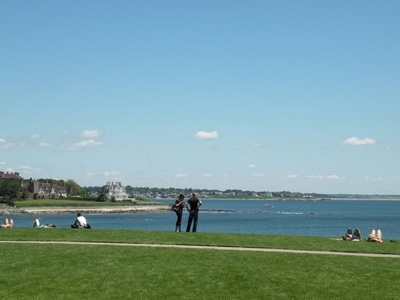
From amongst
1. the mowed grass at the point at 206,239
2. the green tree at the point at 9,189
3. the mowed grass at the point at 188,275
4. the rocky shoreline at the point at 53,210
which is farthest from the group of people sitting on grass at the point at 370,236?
the green tree at the point at 9,189

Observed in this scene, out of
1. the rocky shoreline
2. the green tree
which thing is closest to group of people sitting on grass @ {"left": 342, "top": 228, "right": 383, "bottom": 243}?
the rocky shoreline

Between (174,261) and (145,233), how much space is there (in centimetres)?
776

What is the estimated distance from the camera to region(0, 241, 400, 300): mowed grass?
12.5m

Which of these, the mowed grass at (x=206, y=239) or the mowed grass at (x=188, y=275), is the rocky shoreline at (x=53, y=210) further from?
the mowed grass at (x=188, y=275)

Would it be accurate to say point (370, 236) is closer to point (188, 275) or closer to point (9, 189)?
point (188, 275)

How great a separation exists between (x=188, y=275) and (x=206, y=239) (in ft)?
24.7

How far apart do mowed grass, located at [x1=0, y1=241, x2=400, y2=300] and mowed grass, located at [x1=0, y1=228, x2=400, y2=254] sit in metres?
2.27

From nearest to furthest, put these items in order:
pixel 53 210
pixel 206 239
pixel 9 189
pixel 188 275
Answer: pixel 188 275 < pixel 206 239 < pixel 53 210 < pixel 9 189

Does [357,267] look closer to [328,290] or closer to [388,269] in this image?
[388,269]

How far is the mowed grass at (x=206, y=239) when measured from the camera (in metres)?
20.1

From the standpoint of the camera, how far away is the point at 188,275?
46.9 feet

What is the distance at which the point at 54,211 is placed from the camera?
5797 inches

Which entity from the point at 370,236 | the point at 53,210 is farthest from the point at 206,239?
the point at 53,210

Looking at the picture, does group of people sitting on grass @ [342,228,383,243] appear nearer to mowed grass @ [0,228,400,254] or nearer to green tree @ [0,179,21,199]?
mowed grass @ [0,228,400,254]
